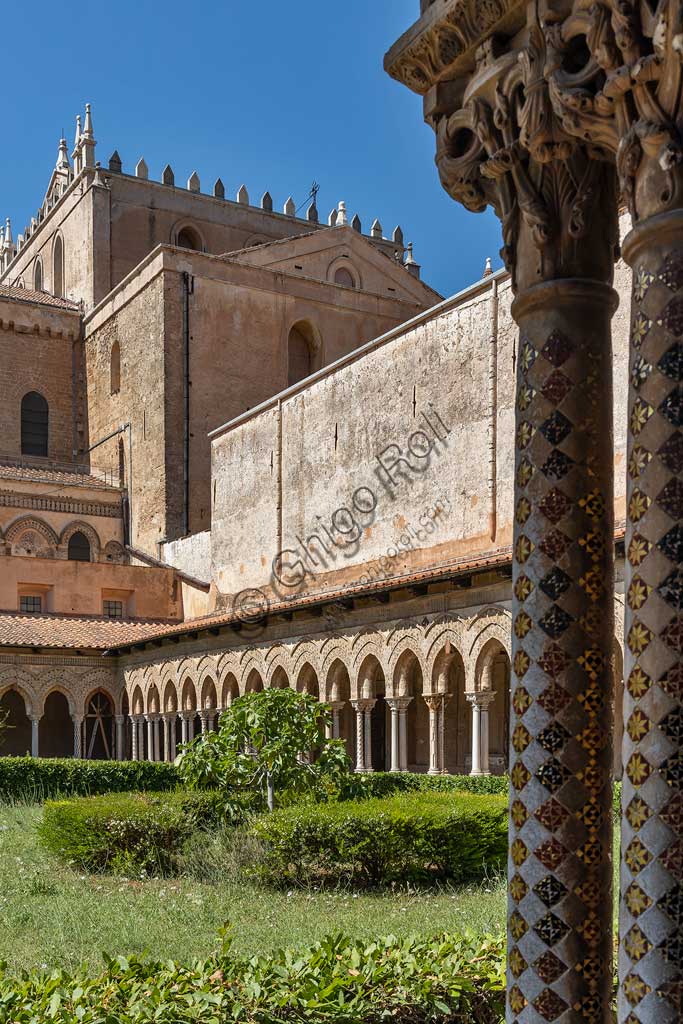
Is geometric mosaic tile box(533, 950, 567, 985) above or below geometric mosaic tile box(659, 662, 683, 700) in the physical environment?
below

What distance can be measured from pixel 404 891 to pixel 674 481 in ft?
25.4

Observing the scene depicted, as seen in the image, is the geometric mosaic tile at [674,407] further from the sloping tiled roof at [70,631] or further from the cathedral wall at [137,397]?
the cathedral wall at [137,397]

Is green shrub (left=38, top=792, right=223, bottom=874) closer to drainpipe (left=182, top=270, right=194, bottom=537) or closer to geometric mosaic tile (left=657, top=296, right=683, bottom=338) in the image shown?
geometric mosaic tile (left=657, top=296, right=683, bottom=338)

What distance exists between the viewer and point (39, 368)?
118ft

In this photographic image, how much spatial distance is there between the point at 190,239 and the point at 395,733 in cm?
2395

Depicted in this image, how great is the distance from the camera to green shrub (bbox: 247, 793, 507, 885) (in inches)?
381

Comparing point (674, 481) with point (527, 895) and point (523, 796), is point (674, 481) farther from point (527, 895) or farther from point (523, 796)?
point (527, 895)

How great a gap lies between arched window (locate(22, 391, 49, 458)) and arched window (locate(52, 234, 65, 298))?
4.88 meters

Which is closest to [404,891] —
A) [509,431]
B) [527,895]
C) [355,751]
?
[527,895]

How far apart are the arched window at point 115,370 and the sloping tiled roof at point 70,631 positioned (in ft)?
27.7

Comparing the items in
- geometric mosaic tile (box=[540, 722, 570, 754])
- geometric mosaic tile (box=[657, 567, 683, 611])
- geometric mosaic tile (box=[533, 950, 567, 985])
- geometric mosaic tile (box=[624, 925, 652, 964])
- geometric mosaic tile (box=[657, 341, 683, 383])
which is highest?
geometric mosaic tile (box=[657, 341, 683, 383])

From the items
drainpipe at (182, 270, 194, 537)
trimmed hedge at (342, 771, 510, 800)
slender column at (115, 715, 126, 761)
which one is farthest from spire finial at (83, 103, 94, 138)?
trimmed hedge at (342, 771, 510, 800)

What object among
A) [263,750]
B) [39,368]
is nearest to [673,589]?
[263,750]

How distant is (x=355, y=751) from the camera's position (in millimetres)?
21391
